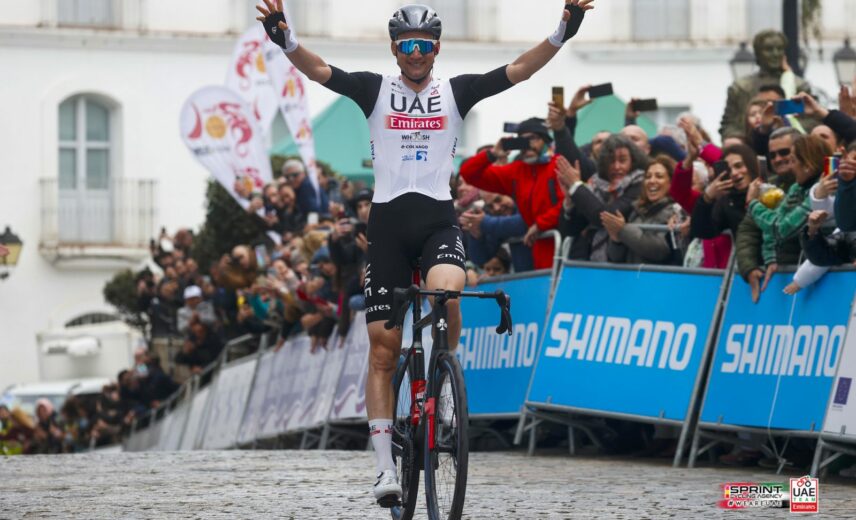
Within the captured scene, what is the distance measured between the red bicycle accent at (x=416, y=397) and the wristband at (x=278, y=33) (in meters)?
1.65

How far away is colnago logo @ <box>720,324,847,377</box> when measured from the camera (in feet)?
36.6

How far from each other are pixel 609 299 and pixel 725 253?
92 cm

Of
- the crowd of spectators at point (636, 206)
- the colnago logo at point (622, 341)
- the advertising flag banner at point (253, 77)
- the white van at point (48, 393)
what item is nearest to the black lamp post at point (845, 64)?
the crowd of spectators at point (636, 206)

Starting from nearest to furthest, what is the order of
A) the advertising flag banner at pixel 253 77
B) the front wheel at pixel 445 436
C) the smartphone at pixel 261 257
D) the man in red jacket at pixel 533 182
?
the front wheel at pixel 445 436
the man in red jacket at pixel 533 182
the smartphone at pixel 261 257
the advertising flag banner at pixel 253 77

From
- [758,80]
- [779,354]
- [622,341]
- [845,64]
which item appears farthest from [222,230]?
[779,354]

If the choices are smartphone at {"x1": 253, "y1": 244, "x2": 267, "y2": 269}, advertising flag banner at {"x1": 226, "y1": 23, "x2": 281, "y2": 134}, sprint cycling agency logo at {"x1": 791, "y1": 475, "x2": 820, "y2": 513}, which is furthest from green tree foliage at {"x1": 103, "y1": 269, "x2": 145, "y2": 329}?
sprint cycling agency logo at {"x1": 791, "y1": 475, "x2": 820, "y2": 513}

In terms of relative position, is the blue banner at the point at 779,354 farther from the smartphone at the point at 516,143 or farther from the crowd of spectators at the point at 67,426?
→ the crowd of spectators at the point at 67,426

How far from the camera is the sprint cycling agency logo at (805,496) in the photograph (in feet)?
29.5

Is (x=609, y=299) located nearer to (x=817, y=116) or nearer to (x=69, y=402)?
(x=817, y=116)

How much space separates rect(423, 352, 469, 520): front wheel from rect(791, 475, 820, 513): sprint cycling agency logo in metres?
1.66

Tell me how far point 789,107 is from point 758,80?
294cm

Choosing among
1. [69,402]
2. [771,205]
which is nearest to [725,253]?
[771,205]

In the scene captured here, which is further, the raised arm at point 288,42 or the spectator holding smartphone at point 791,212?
the spectator holding smartphone at point 791,212

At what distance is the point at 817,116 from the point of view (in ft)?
38.0
